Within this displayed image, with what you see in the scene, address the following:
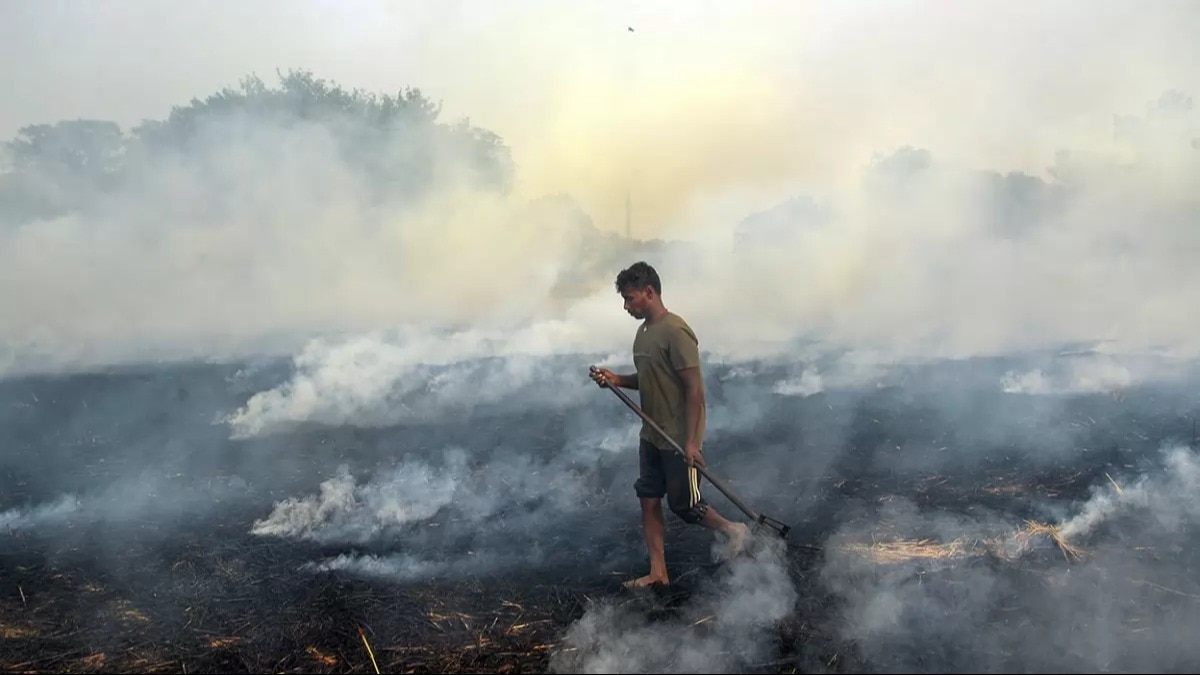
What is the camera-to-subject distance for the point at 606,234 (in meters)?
9.02

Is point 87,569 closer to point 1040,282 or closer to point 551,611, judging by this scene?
point 551,611

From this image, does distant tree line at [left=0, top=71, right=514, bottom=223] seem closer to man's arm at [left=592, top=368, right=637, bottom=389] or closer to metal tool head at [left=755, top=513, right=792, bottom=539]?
man's arm at [left=592, top=368, right=637, bottom=389]

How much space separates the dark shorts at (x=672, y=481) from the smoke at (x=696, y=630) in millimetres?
452

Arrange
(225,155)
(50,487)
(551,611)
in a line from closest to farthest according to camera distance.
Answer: (551,611)
(50,487)
(225,155)

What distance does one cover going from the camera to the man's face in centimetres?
409

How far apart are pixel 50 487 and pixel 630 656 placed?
6019 mm

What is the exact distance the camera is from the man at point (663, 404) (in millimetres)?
4016

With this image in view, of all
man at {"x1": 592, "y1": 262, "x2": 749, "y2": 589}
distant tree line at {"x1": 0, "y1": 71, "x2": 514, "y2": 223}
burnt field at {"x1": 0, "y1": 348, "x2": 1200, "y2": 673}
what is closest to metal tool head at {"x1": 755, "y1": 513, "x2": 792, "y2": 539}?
burnt field at {"x1": 0, "y1": 348, "x2": 1200, "y2": 673}

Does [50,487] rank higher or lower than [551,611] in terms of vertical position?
higher

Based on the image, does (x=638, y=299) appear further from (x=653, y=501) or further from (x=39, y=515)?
(x=39, y=515)

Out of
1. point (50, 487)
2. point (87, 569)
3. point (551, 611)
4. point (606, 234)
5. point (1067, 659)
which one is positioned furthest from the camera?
point (606, 234)

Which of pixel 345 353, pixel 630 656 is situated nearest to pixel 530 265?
pixel 345 353

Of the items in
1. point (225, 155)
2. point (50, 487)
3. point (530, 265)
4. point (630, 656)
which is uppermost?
point (225, 155)

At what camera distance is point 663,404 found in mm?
4102
